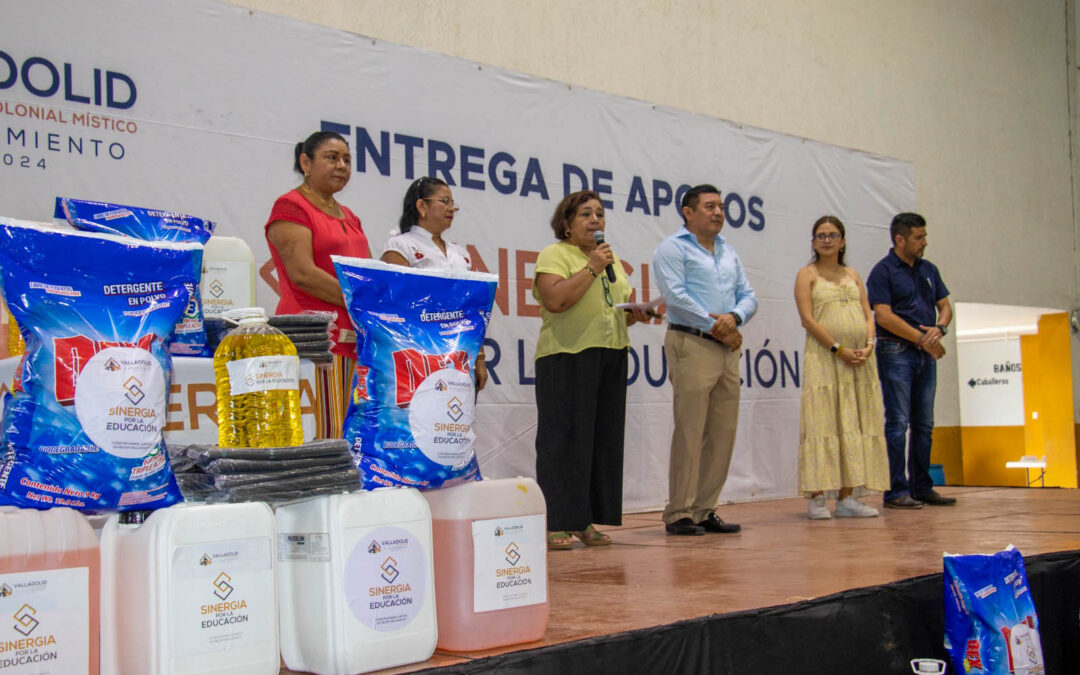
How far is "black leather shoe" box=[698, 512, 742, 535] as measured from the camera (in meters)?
A: 3.57

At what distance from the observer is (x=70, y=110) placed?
304cm

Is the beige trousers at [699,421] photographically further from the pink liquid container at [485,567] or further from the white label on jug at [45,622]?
the white label on jug at [45,622]

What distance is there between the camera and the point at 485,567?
1530 mm

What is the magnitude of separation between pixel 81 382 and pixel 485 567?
24.6 inches

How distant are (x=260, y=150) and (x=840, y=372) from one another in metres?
2.33

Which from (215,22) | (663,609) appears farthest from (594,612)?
(215,22)

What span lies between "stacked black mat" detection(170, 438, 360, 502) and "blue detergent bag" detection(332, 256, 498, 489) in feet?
0.29

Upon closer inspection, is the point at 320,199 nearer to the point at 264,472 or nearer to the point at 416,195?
the point at 416,195

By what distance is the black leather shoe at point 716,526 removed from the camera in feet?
11.7

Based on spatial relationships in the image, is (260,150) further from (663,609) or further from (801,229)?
(801,229)

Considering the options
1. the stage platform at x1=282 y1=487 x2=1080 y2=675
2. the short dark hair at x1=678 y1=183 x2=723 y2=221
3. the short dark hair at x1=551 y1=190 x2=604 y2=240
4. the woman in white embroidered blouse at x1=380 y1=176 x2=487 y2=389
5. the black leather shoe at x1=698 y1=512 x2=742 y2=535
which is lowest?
the black leather shoe at x1=698 y1=512 x2=742 y2=535

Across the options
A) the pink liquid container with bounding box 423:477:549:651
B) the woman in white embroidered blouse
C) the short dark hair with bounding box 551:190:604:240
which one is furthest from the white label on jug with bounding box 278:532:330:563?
the short dark hair with bounding box 551:190:604:240

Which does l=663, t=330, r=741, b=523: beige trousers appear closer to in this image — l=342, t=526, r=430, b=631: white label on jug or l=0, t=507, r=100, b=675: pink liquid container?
l=342, t=526, r=430, b=631: white label on jug

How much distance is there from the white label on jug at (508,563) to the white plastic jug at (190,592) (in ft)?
1.10
